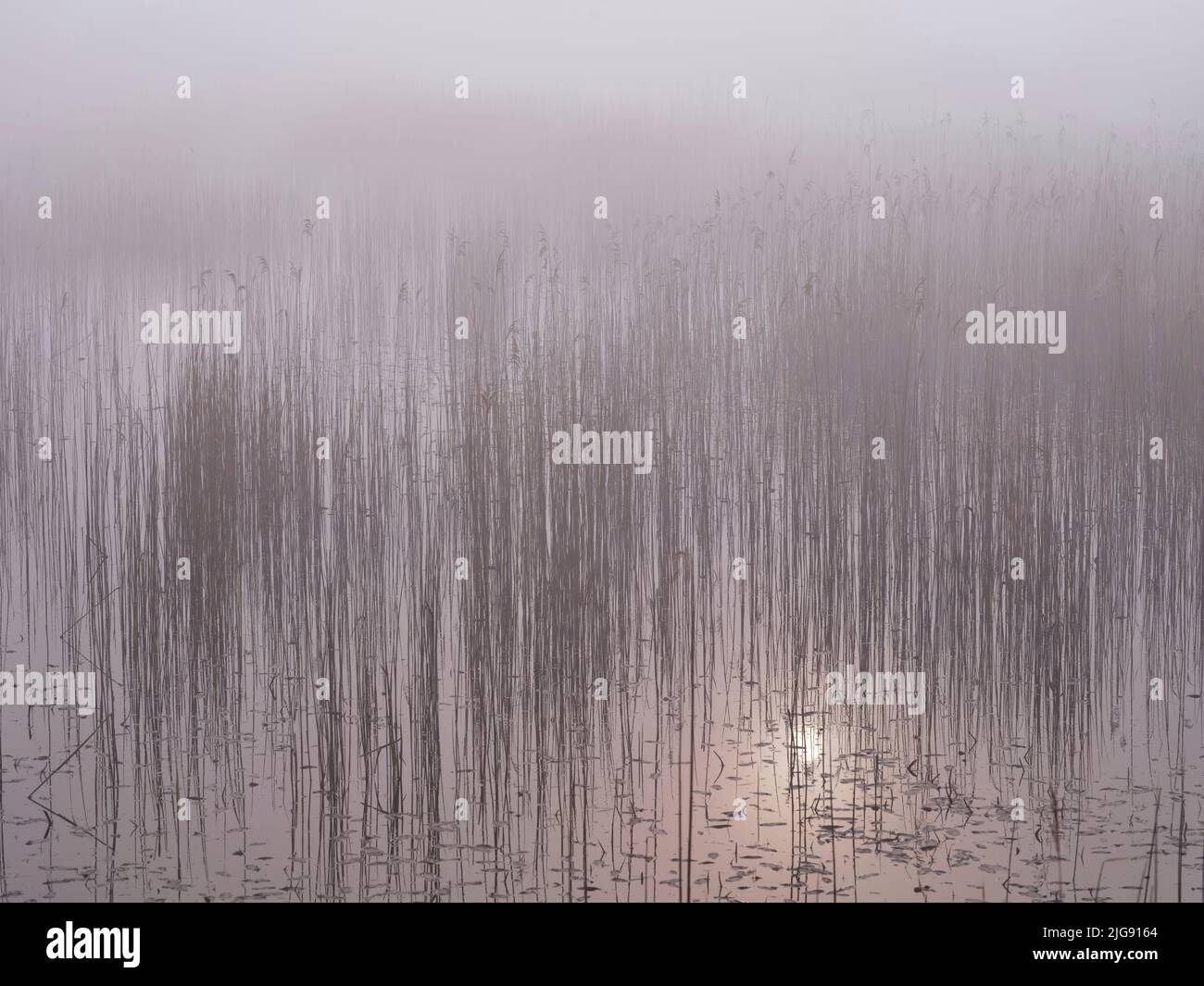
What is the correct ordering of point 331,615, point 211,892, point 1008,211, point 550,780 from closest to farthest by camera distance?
point 211,892 < point 550,780 < point 331,615 < point 1008,211

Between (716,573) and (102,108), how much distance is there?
208 centimetres

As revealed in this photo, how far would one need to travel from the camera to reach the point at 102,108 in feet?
9.92

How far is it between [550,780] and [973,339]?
1.62 metres

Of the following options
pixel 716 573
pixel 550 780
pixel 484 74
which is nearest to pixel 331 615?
pixel 550 780

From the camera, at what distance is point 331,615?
112 inches

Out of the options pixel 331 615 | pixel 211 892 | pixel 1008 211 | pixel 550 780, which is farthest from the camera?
pixel 1008 211

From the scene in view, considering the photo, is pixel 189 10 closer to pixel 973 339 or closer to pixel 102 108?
pixel 102 108

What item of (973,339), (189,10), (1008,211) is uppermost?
(189,10)

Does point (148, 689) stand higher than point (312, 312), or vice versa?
point (312, 312)

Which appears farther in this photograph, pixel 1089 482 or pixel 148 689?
pixel 1089 482

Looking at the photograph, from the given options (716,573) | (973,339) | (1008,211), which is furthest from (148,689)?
(1008,211)

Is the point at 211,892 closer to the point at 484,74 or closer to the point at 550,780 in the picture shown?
the point at 550,780
